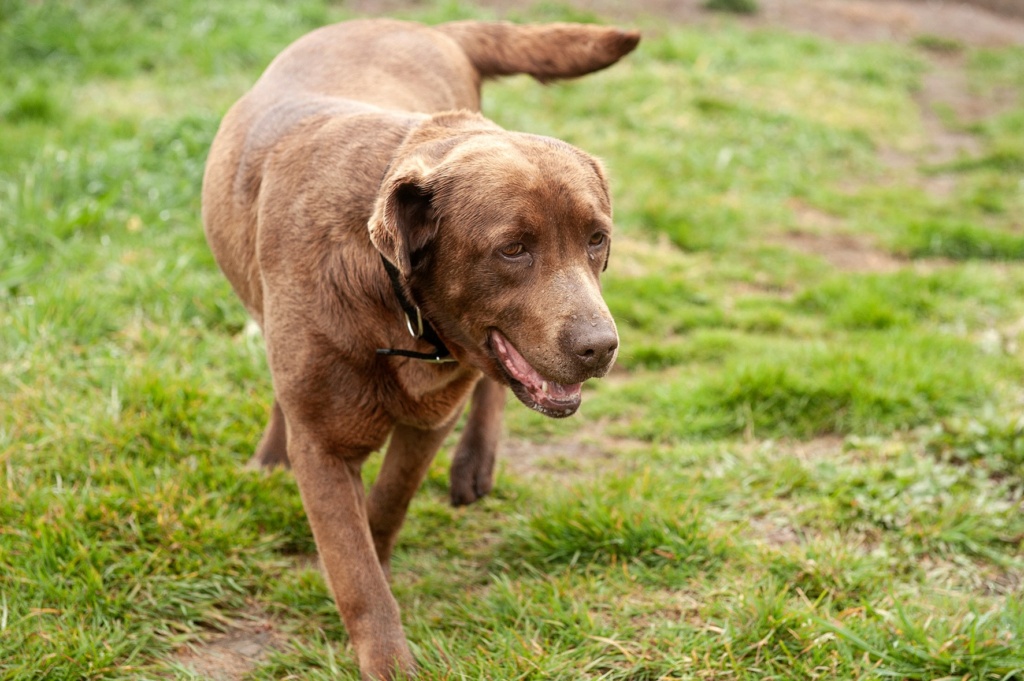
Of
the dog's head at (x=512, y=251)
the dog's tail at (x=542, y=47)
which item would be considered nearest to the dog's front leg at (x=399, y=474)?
the dog's head at (x=512, y=251)

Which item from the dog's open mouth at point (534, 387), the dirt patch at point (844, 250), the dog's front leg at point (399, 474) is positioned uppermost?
the dog's open mouth at point (534, 387)

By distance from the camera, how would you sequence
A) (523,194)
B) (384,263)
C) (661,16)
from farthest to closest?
(661,16) < (384,263) < (523,194)

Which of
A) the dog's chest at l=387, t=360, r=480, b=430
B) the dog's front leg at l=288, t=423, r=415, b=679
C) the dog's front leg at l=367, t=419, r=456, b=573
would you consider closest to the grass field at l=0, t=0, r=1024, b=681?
the dog's front leg at l=288, t=423, r=415, b=679

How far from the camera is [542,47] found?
15.7ft

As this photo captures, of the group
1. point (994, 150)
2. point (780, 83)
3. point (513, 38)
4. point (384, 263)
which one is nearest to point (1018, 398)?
point (513, 38)

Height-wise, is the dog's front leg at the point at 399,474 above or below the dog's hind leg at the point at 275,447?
above

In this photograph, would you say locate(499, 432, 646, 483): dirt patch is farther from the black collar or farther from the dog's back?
the black collar

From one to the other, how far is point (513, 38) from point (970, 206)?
483cm

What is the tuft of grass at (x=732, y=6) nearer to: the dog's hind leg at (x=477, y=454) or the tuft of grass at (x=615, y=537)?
the dog's hind leg at (x=477, y=454)

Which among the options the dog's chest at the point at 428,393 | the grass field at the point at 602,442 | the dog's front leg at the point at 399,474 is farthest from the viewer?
the dog's front leg at the point at 399,474

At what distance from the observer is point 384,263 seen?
310cm

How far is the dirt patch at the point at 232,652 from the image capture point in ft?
11.0

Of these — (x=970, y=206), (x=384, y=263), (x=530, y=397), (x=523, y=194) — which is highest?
(x=523, y=194)

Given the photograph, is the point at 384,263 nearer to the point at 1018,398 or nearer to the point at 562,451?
the point at 562,451
